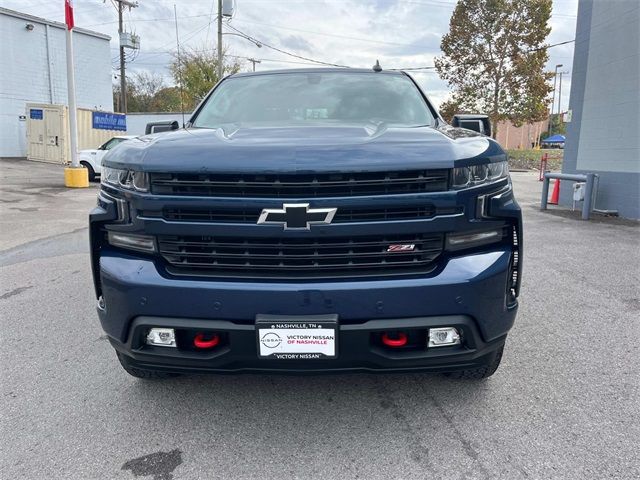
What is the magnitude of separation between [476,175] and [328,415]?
142 centimetres

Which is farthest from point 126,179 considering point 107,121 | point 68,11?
point 107,121

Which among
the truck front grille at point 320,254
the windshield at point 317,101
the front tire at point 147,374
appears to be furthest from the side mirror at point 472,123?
the front tire at point 147,374

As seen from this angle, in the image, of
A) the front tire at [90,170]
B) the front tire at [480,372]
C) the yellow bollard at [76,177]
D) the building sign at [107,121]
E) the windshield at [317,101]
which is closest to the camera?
the front tire at [480,372]

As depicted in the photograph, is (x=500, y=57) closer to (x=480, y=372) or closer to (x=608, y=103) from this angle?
(x=608, y=103)

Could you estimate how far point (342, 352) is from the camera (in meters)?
2.10

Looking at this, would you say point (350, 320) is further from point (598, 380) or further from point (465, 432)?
point (598, 380)

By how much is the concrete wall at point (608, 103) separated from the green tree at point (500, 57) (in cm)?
1814

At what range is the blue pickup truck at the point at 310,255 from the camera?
2.07m

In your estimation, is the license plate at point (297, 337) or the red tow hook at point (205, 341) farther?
the red tow hook at point (205, 341)

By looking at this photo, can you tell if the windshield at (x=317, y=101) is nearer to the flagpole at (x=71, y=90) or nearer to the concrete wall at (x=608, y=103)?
the concrete wall at (x=608, y=103)

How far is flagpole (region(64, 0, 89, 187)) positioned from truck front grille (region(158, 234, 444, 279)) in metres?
13.1

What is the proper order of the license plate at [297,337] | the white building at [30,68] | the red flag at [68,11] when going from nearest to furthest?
the license plate at [297,337] < the red flag at [68,11] < the white building at [30,68]

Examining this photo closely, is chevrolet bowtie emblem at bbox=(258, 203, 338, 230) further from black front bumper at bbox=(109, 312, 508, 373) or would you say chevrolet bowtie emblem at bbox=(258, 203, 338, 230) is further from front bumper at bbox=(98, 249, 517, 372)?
black front bumper at bbox=(109, 312, 508, 373)

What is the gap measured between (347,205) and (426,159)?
395 mm
